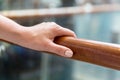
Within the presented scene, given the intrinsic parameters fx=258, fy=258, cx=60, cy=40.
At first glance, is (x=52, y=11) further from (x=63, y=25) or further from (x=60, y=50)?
(x=60, y=50)

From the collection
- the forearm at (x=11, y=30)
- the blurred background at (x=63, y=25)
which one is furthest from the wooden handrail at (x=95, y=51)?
the blurred background at (x=63, y=25)

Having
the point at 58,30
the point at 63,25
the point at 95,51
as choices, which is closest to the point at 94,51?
the point at 95,51

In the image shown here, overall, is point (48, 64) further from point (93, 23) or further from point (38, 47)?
point (38, 47)

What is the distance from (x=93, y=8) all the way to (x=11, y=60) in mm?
745

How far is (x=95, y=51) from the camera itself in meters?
0.54

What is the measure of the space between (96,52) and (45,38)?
5.4 inches

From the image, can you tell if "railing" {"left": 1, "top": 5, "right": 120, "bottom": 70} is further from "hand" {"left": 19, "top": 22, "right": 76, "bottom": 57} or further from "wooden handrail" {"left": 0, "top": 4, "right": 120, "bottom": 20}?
"wooden handrail" {"left": 0, "top": 4, "right": 120, "bottom": 20}

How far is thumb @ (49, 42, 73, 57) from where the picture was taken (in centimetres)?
59

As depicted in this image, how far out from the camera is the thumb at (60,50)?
59cm

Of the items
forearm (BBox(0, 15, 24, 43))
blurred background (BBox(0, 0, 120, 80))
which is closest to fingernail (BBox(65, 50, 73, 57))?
forearm (BBox(0, 15, 24, 43))

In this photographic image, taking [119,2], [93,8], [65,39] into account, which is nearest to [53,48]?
[65,39]

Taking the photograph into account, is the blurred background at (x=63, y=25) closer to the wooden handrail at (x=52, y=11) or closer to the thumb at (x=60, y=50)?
the wooden handrail at (x=52, y=11)

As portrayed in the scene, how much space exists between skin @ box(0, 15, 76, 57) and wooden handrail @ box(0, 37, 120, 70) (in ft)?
0.06

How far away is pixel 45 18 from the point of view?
1.48 meters
